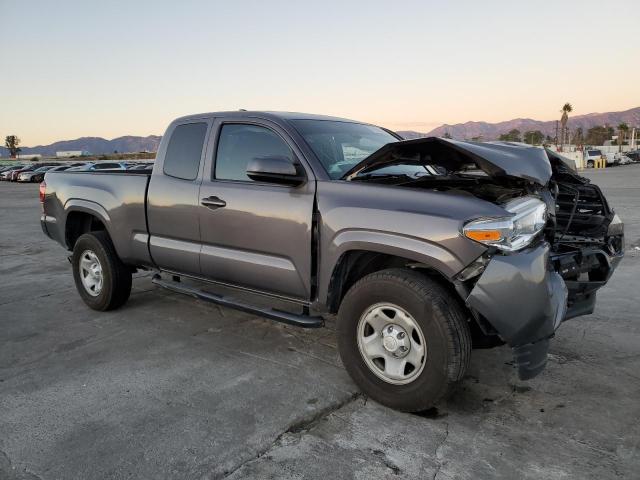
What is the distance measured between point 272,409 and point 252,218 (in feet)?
4.48

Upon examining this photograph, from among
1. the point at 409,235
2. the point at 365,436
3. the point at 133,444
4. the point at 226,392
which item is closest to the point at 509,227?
the point at 409,235

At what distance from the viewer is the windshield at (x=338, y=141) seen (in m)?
3.80

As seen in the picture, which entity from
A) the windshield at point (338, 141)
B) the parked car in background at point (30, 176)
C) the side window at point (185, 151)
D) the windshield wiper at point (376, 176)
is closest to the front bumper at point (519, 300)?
the windshield wiper at point (376, 176)

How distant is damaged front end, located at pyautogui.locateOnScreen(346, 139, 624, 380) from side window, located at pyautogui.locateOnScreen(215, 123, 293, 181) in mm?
806

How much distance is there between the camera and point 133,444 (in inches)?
111

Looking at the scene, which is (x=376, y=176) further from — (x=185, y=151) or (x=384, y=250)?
(x=185, y=151)

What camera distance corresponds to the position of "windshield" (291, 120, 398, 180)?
3.80m

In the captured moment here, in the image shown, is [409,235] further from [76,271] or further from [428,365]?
[76,271]

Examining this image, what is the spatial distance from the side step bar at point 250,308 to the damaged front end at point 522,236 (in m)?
1.03

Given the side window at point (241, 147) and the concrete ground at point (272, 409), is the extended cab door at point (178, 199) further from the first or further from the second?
the concrete ground at point (272, 409)

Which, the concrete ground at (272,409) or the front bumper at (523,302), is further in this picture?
the front bumper at (523,302)

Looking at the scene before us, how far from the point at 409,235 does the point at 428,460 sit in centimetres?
121

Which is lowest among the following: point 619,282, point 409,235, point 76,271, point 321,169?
point 619,282

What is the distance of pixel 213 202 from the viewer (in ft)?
13.5
